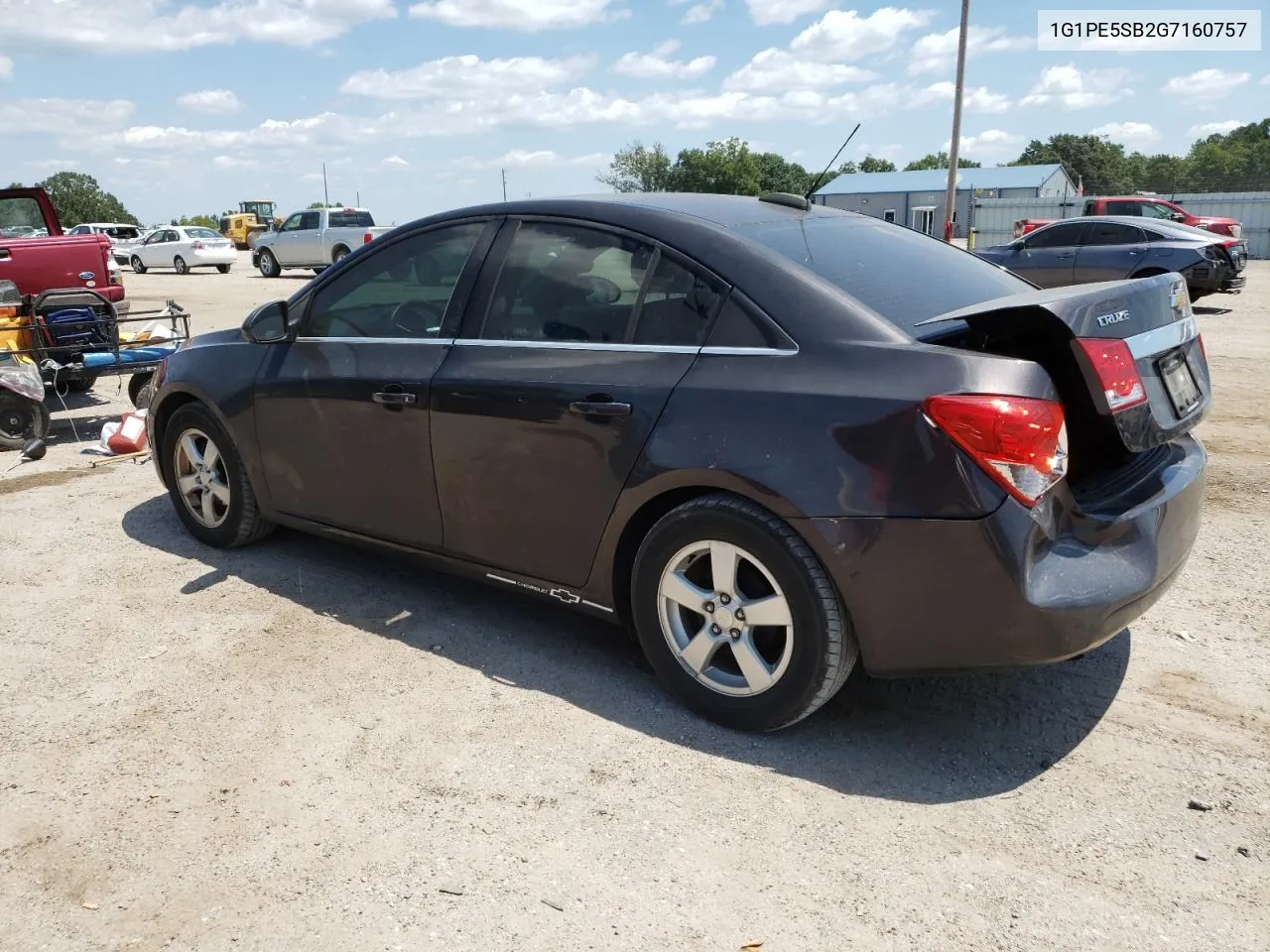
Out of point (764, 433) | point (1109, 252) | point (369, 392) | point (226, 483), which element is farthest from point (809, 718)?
point (1109, 252)

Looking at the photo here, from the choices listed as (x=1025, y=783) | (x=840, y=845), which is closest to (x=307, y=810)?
(x=840, y=845)

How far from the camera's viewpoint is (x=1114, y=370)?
3043mm

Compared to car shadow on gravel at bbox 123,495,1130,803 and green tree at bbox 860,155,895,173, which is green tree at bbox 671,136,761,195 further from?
car shadow on gravel at bbox 123,495,1130,803

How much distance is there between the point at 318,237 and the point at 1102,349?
27162 millimetres

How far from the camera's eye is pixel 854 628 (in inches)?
121

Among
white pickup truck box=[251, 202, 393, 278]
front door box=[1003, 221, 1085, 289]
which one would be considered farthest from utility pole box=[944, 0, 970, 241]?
white pickup truck box=[251, 202, 393, 278]

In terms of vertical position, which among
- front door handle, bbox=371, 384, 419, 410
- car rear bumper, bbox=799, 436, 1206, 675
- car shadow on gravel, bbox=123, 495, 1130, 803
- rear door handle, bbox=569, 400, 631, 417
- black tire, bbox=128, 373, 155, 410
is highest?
rear door handle, bbox=569, 400, 631, 417

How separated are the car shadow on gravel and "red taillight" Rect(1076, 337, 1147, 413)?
3.58 feet

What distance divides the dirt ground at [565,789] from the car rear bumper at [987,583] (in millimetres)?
443

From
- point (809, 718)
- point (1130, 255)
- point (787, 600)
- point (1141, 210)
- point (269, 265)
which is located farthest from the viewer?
point (269, 265)

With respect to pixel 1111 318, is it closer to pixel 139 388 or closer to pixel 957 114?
pixel 139 388

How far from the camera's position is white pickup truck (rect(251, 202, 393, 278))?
27703 millimetres

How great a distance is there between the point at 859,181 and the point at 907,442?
77506 millimetres

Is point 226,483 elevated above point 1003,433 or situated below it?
below
